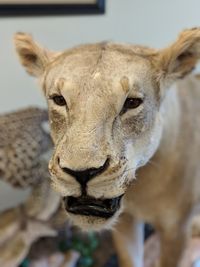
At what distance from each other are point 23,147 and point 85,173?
0.48 m

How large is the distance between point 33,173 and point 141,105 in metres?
0.45

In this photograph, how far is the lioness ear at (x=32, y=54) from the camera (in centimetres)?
100

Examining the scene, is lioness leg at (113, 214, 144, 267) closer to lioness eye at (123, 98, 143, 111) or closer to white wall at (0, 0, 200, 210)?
white wall at (0, 0, 200, 210)

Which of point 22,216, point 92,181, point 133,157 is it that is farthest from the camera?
point 22,216

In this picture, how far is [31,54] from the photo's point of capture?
1022 millimetres

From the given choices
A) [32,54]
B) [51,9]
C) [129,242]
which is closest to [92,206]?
[32,54]

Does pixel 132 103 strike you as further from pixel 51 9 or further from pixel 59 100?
pixel 51 9

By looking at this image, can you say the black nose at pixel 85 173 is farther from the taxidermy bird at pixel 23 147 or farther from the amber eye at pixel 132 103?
the taxidermy bird at pixel 23 147

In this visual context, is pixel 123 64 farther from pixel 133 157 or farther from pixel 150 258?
pixel 150 258

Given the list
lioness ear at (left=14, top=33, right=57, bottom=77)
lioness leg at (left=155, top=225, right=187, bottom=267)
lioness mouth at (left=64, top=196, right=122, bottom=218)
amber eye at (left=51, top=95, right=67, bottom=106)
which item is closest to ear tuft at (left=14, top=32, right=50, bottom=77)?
lioness ear at (left=14, top=33, right=57, bottom=77)

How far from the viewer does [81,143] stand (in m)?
0.74

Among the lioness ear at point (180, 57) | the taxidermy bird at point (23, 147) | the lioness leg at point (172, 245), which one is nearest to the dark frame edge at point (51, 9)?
the taxidermy bird at point (23, 147)

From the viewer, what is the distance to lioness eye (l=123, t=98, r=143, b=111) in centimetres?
83

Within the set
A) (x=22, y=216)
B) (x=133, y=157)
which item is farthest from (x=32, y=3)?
(x=133, y=157)
